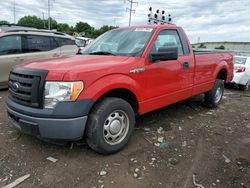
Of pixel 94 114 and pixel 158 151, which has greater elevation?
pixel 94 114

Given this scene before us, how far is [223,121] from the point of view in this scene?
17.4 ft

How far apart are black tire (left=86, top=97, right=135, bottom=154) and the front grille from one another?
716 millimetres

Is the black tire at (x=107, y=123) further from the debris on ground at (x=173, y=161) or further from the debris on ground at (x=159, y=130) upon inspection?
the debris on ground at (x=159, y=130)

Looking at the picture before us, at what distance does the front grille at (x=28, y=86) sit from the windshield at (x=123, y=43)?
1.36m

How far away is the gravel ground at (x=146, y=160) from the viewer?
2.93 m

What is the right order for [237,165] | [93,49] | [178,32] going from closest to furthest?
[237,165] → [93,49] → [178,32]

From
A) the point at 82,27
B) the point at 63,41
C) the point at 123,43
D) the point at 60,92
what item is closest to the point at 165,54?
the point at 123,43

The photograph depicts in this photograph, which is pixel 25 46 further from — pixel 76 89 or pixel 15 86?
pixel 76 89

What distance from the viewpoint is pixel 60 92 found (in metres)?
2.90

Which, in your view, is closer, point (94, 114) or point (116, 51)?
point (94, 114)

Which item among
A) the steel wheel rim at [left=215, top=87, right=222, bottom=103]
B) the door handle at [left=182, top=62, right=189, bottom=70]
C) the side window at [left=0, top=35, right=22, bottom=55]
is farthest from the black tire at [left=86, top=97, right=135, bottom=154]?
the side window at [left=0, top=35, right=22, bottom=55]

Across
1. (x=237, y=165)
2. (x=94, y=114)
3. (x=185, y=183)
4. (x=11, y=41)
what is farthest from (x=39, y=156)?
(x=11, y=41)

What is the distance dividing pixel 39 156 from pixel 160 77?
2245 mm

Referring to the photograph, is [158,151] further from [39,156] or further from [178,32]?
[178,32]
